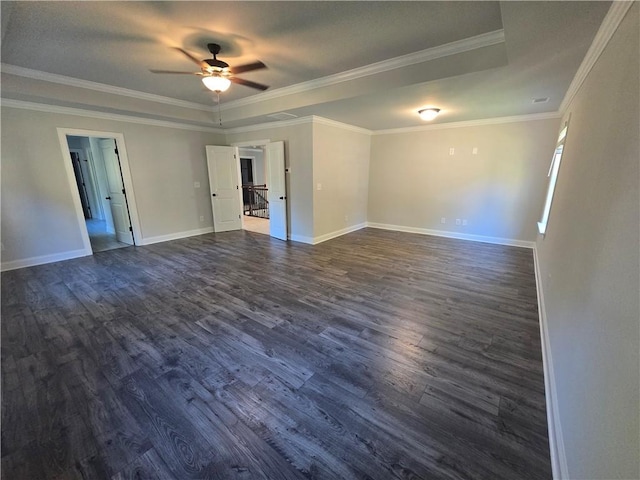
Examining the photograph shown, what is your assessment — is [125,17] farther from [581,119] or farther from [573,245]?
[581,119]

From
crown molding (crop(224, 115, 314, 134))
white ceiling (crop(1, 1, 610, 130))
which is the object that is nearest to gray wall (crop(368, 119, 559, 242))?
white ceiling (crop(1, 1, 610, 130))

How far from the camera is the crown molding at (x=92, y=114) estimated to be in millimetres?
3875

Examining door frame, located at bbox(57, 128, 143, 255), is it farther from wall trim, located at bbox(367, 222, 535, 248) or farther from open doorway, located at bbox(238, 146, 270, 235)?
wall trim, located at bbox(367, 222, 535, 248)

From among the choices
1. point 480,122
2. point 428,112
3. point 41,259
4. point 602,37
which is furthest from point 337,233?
point 41,259

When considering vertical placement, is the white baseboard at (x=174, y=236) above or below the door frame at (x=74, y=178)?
below

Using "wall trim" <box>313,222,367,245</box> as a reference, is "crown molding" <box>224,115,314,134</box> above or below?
above

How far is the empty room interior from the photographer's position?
140 centimetres

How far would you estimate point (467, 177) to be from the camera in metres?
5.64

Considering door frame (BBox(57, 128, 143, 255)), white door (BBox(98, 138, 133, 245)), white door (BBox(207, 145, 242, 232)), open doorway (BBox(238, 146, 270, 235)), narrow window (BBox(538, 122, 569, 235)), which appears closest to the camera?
narrow window (BBox(538, 122, 569, 235))

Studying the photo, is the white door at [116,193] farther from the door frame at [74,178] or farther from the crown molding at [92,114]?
the crown molding at [92,114]

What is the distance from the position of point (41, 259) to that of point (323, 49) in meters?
5.56

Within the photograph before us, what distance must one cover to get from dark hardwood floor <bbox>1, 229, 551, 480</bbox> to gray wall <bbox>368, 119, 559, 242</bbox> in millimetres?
2176

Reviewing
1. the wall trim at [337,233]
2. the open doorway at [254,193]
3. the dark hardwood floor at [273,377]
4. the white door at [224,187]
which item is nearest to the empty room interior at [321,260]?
the dark hardwood floor at [273,377]

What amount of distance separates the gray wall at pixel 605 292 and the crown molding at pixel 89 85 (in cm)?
573
